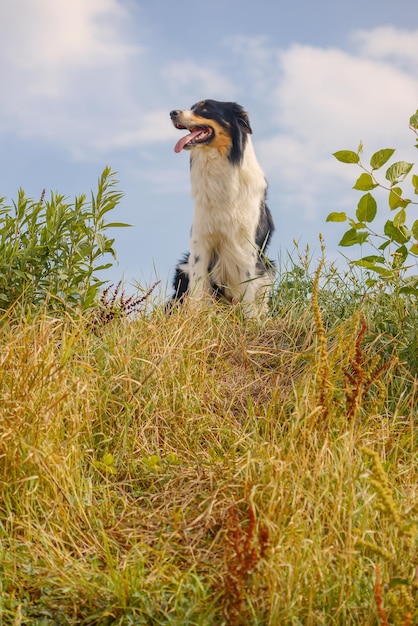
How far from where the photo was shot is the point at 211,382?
4.49m

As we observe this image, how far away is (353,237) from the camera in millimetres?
4902

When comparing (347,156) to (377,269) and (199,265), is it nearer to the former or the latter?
(377,269)

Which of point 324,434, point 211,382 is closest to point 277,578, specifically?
point 324,434

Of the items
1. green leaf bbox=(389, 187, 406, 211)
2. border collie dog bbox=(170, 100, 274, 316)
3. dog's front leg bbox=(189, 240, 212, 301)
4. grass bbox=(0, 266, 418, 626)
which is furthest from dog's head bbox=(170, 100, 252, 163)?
grass bbox=(0, 266, 418, 626)

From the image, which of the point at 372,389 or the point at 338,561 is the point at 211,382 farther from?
the point at 338,561

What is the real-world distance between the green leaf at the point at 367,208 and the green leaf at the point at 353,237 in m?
0.09

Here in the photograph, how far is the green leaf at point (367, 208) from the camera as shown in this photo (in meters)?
4.80

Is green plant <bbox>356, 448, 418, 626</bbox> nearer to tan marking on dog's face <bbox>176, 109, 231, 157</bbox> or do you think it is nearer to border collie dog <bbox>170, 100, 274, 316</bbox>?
border collie dog <bbox>170, 100, 274, 316</bbox>

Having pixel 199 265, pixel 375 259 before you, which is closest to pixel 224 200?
pixel 199 265

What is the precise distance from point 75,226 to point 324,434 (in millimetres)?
2140

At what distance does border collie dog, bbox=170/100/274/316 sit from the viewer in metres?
6.52

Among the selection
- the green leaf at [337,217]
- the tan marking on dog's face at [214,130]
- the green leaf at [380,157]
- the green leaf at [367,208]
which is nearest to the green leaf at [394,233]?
the green leaf at [367,208]

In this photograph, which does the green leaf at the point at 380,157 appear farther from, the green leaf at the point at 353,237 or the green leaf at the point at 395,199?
the green leaf at the point at 353,237

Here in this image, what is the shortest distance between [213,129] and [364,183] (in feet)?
7.52
